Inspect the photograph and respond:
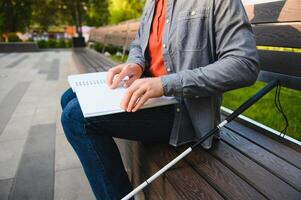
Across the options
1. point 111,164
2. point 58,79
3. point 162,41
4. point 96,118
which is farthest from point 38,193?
point 58,79

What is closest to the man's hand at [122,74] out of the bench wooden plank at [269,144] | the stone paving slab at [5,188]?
the bench wooden plank at [269,144]

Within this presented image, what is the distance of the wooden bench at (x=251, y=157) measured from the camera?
149cm

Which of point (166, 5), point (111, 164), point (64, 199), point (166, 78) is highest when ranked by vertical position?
point (166, 5)

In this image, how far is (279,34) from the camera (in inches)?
87.2

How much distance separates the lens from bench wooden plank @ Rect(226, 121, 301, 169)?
175cm

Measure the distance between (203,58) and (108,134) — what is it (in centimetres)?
66

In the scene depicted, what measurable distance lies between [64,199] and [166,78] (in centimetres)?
154

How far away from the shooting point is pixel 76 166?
124 inches

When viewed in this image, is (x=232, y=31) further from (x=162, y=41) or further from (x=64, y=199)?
(x=64, y=199)

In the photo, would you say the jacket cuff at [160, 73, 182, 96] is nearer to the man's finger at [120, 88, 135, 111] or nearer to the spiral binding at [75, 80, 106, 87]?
the man's finger at [120, 88, 135, 111]

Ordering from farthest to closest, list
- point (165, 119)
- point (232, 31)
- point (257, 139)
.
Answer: point (257, 139), point (165, 119), point (232, 31)

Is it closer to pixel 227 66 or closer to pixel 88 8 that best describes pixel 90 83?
pixel 227 66

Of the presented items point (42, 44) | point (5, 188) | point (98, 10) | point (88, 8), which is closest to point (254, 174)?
point (5, 188)

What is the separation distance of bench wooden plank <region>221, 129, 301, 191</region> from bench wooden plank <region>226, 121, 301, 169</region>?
4cm
